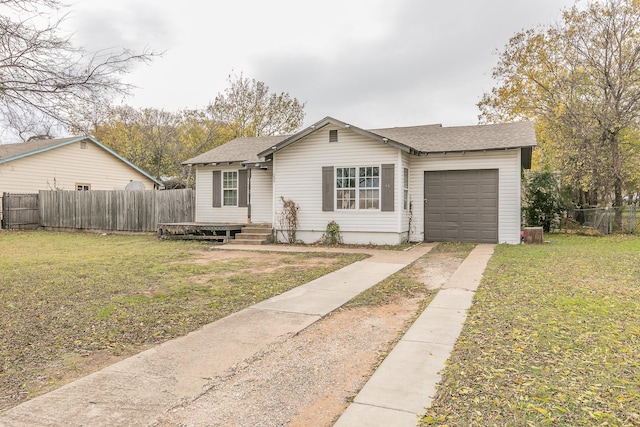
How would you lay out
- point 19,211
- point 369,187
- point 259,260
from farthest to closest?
point 19,211, point 369,187, point 259,260

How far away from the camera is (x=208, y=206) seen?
15930mm

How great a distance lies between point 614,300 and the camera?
534 cm

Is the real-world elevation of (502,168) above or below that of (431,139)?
below

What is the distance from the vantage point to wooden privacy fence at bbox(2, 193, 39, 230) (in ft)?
59.8

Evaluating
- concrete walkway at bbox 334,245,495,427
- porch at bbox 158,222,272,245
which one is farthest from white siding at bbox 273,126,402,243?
concrete walkway at bbox 334,245,495,427

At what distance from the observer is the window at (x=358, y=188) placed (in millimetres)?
12305

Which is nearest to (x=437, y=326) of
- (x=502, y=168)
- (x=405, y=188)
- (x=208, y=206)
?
(x=405, y=188)

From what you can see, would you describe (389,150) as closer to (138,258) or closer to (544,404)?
(138,258)

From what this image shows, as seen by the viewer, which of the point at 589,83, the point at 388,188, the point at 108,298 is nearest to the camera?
the point at 108,298

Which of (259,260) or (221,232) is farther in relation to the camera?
(221,232)

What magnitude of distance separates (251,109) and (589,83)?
21676 millimetres

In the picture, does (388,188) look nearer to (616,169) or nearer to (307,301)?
(307,301)

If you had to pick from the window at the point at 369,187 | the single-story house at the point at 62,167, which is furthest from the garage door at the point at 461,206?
the single-story house at the point at 62,167

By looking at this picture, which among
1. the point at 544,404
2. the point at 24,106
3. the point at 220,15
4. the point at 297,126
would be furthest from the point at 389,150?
the point at 297,126
